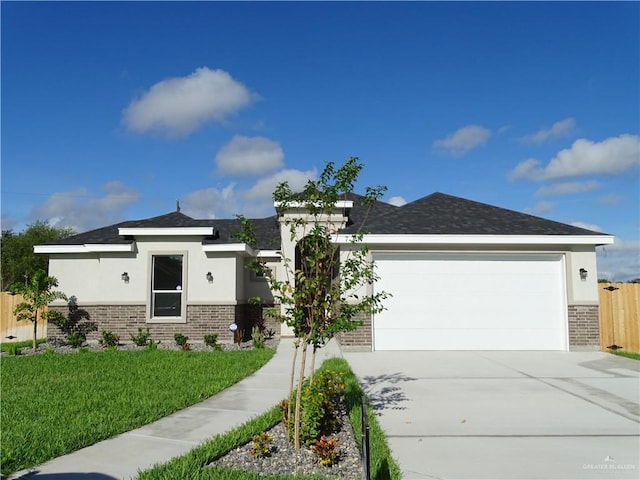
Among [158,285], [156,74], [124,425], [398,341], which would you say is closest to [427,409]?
[124,425]

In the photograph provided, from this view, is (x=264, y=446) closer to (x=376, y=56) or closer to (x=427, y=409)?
(x=427, y=409)

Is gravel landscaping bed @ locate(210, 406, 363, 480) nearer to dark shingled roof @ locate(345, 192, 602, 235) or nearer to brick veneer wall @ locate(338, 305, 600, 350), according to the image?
brick veneer wall @ locate(338, 305, 600, 350)

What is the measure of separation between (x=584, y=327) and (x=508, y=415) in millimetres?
7587

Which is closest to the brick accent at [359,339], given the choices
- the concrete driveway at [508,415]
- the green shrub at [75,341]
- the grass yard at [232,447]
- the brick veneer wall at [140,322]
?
the concrete driveway at [508,415]

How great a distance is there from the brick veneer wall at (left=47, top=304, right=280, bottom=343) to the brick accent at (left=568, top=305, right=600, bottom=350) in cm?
959

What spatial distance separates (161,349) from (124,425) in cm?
751

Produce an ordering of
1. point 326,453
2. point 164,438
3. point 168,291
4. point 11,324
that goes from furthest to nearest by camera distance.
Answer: point 11,324 < point 168,291 < point 164,438 < point 326,453

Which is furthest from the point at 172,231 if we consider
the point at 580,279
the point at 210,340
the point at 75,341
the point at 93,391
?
the point at 580,279

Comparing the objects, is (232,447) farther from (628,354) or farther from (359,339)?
(628,354)

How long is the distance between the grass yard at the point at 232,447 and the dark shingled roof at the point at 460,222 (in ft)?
23.7

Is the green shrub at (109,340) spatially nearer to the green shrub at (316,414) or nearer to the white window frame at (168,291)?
the white window frame at (168,291)

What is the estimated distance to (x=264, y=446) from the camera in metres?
4.82

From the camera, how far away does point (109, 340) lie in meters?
13.3

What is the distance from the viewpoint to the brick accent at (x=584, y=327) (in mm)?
12461
